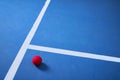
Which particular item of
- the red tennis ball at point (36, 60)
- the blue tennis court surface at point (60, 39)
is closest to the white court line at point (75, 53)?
the blue tennis court surface at point (60, 39)

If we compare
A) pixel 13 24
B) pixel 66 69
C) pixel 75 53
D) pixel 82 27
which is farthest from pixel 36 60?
pixel 82 27

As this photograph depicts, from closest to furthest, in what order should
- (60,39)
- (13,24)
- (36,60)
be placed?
(36,60)
(60,39)
(13,24)

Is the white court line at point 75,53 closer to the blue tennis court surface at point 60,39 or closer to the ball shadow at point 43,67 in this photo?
the blue tennis court surface at point 60,39

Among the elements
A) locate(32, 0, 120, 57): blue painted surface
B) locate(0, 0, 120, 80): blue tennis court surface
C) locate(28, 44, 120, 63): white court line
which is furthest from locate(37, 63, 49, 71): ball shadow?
locate(32, 0, 120, 57): blue painted surface

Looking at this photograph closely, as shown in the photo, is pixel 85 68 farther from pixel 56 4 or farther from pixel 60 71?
pixel 56 4

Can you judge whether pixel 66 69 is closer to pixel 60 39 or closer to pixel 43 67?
pixel 43 67

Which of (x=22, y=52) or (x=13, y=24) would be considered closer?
(x=22, y=52)

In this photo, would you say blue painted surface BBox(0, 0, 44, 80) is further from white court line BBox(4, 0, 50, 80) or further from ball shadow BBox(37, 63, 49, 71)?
ball shadow BBox(37, 63, 49, 71)

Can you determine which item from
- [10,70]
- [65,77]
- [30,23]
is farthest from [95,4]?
[10,70]
